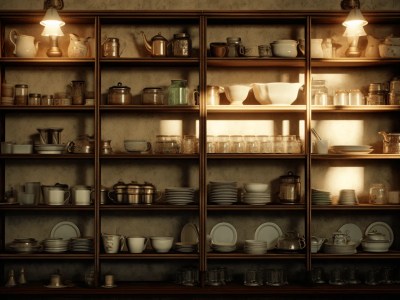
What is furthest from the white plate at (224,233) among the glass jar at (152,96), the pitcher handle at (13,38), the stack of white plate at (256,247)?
the pitcher handle at (13,38)

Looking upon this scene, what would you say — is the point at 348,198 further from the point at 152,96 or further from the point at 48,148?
the point at 48,148

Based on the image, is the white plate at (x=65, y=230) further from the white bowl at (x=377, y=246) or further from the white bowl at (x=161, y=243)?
the white bowl at (x=377, y=246)

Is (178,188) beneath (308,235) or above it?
above

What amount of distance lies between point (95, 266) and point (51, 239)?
438 millimetres

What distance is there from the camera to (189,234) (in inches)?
207

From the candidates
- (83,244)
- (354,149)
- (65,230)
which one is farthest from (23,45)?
(354,149)

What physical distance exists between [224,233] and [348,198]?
1.09 m

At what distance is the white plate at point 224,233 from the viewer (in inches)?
209

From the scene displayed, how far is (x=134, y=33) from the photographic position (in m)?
5.42

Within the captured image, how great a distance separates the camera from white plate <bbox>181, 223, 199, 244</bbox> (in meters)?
5.21

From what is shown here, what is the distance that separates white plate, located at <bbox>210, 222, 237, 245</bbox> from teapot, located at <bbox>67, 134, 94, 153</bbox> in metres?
1.25

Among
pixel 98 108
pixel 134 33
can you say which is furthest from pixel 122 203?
pixel 134 33

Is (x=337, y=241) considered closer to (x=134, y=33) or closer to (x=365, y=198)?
(x=365, y=198)

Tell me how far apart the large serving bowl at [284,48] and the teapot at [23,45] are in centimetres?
201
